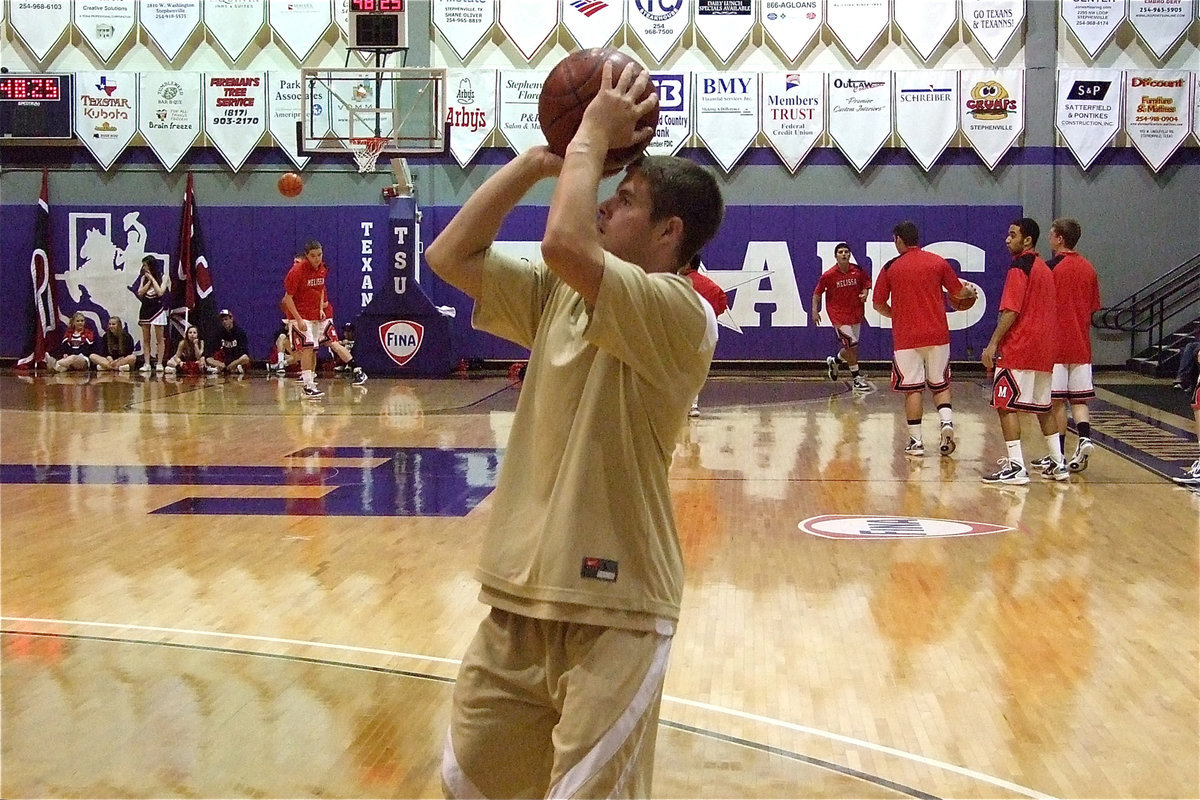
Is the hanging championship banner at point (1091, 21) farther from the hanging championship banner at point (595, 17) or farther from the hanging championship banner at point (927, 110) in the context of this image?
the hanging championship banner at point (595, 17)

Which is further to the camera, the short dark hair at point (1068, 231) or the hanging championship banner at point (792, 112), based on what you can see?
the hanging championship banner at point (792, 112)

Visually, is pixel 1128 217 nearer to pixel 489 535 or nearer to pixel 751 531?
pixel 751 531

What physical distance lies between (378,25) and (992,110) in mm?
8700

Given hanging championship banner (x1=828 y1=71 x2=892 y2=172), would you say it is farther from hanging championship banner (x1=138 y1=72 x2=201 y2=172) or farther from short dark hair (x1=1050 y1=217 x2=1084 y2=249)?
short dark hair (x1=1050 y1=217 x2=1084 y2=249)

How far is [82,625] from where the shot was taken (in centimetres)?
529

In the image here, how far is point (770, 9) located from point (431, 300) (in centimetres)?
651

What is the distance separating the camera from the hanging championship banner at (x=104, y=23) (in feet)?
61.0

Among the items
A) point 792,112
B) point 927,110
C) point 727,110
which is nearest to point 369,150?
point 727,110

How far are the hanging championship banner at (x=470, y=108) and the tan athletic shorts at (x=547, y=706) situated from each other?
16449 mm

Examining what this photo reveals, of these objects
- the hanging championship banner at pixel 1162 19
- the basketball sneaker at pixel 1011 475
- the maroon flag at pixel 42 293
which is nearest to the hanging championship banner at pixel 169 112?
the maroon flag at pixel 42 293

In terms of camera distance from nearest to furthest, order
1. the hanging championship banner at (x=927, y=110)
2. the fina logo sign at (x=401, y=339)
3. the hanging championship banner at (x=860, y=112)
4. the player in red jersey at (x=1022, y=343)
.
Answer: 1. the player in red jersey at (x=1022, y=343)
2. the fina logo sign at (x=401, y=339)
3. the hanging championship banner at (x=927, y=110)
4. the hanging championship banner at (x=860, y=112)

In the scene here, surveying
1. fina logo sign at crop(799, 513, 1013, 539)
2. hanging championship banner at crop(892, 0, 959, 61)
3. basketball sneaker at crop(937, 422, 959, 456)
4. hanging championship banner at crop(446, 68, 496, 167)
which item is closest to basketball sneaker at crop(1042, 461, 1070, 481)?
basketball sneaker at crop(937, 422, 959, 456)

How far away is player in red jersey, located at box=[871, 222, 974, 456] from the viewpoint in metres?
9.88

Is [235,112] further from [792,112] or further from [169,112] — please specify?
[792,112]
